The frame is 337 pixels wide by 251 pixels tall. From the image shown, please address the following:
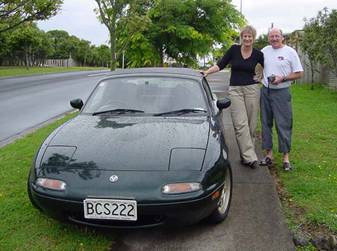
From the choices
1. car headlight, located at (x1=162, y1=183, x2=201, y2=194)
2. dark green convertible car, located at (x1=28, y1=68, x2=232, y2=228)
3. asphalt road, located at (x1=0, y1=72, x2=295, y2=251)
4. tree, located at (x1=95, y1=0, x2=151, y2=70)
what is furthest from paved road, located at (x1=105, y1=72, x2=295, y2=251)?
tree, located at (x1=95, y1=0, x2=151, y2=70)

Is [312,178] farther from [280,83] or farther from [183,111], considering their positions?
[183,111]

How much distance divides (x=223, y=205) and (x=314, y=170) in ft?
6.89

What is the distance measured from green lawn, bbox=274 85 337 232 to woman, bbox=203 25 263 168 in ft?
1.87

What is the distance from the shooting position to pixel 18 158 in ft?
21.1

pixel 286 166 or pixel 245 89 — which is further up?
pixel 245 89

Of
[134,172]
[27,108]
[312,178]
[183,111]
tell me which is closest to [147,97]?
[183,111]

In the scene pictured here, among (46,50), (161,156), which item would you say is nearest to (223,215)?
(161,156)

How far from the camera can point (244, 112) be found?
19.1ft

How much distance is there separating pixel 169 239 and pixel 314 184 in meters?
2.10

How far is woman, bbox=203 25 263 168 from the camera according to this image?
5746 mm

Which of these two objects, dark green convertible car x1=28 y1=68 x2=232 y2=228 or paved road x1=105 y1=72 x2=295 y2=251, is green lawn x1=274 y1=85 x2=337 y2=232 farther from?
dark green convertible car x1=28 y1=68 x2=232 y2=228

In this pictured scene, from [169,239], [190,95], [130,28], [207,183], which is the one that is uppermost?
[130,28]

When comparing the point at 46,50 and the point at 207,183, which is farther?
the point at 46,50

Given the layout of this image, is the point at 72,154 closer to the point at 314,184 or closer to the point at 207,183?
the point at 207,183
